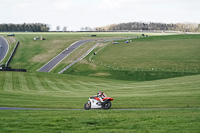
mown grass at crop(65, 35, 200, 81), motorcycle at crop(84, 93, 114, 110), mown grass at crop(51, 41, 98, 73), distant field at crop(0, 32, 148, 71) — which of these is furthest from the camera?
distant field at crop(0, 32, 148, 71)

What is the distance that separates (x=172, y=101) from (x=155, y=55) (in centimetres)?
7226

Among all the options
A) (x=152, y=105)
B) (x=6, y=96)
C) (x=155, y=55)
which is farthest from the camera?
(x=155, y=55)

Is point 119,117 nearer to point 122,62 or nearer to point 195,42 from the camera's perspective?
point 122,62

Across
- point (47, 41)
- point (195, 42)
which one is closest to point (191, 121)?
point (195, 42)

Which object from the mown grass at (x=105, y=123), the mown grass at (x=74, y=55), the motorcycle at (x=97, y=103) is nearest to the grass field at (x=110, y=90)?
the mown grass at (x=105, y=123)

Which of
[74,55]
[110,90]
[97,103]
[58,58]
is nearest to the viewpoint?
[97,103]

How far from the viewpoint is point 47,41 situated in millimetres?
149500

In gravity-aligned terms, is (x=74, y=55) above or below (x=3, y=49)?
below

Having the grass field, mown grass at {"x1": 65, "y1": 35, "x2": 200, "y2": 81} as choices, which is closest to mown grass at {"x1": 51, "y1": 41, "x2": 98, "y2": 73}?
the grass field

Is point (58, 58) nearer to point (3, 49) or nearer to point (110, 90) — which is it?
point (3, 49)

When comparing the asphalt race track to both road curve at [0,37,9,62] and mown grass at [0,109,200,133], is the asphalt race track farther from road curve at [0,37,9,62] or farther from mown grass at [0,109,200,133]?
mown grass at [0,109,200,133]

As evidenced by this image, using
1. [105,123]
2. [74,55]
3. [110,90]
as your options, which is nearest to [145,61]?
[74,55]

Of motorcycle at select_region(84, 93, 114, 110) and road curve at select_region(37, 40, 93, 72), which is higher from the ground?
motorcycle at select_region(84, 93, 114, 110)

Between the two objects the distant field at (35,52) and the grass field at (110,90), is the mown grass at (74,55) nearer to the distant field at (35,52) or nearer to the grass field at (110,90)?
the grass field at (110,90)
